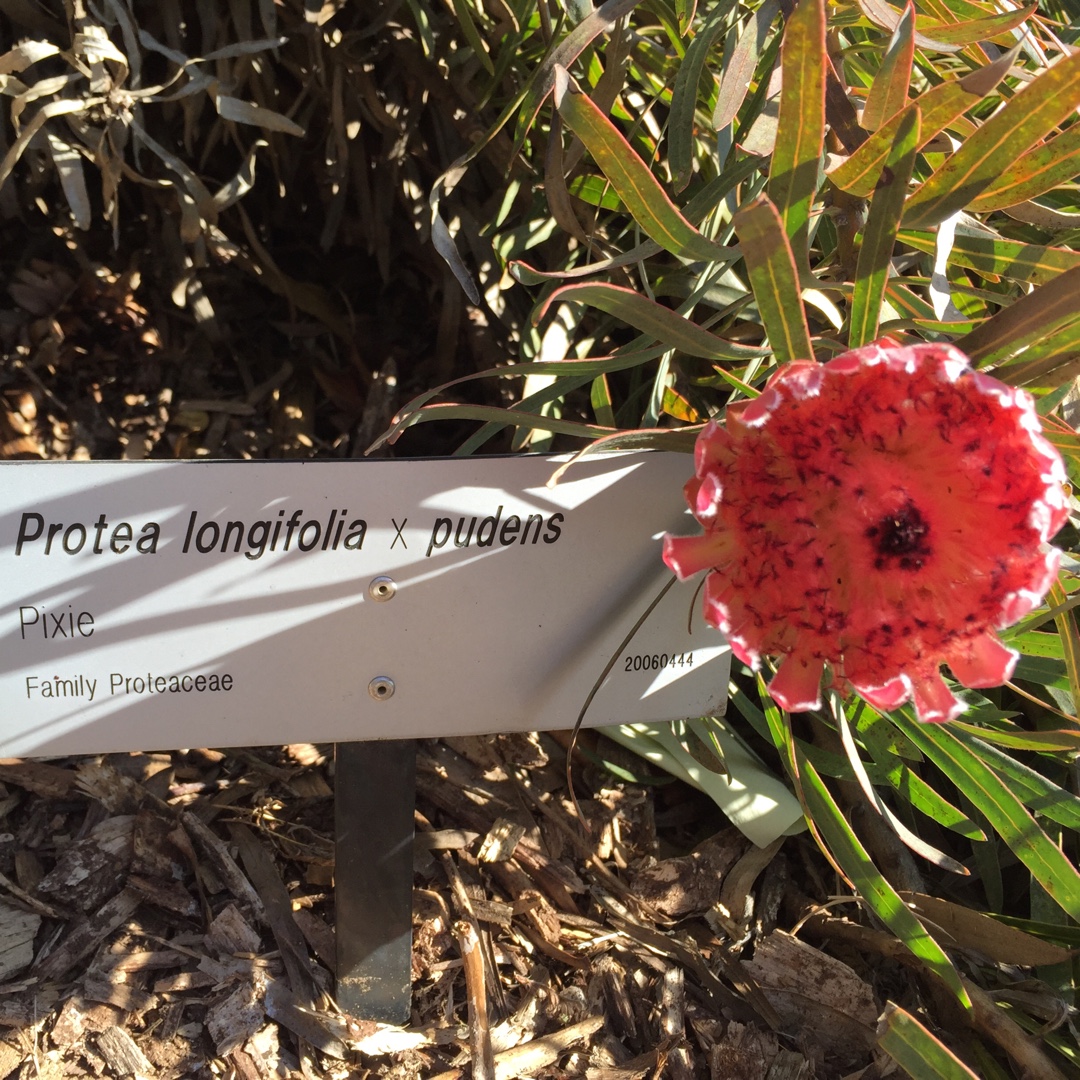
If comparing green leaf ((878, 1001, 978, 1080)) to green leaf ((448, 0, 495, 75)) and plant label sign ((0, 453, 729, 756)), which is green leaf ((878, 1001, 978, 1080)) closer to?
plant label sign ((0, 453, 729, 756))

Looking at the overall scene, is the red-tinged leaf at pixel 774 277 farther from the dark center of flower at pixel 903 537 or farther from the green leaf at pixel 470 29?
the green leaf at pixel 470 29

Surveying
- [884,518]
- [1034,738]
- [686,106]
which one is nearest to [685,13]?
[686,106]

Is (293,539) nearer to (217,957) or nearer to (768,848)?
(217,957)

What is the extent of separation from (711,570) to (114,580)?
38cm

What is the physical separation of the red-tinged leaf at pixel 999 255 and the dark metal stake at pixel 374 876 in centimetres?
51

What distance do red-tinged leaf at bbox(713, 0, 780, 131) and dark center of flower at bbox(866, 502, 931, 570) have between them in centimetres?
29

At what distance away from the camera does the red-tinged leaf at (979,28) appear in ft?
2.15

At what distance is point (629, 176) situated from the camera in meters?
0.59

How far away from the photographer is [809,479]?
0.51 m

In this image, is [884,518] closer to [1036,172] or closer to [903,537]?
[903,537]

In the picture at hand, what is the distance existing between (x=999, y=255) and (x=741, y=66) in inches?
8.4

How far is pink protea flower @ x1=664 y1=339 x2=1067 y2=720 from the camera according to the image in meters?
0.49

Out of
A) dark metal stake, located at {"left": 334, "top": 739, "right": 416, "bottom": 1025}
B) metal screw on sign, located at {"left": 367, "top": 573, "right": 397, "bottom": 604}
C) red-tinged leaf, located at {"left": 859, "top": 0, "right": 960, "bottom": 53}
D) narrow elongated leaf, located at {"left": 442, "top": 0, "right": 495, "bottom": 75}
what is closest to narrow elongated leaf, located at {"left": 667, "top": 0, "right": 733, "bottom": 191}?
red-tinged leaf, located at {"left": 859, "top": 0, "right": 960, "bottom": 53}

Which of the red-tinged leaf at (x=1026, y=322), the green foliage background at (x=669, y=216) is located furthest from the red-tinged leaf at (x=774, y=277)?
the red-tinged leaf at (x=1026, y=322)
